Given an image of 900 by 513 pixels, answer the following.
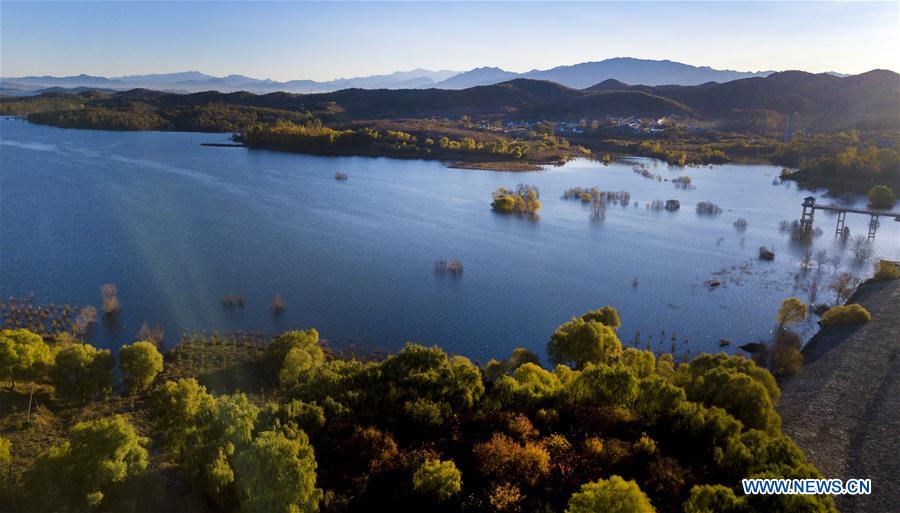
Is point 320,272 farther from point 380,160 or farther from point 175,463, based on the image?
point 380,160

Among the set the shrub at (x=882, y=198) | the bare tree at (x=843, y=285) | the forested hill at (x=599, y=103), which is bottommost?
the bare tree at (x=843, y=285)

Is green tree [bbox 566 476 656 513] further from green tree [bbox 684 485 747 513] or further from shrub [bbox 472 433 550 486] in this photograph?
shrub [bbox 472 433 550 486]

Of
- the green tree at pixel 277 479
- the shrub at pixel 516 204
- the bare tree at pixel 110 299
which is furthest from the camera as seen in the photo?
the shrub at pixel 516 204

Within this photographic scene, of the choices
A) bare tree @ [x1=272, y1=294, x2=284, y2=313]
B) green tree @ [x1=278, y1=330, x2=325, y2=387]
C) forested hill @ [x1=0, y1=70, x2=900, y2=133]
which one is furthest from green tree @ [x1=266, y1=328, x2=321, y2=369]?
forested hill @ [x1=0, y1=70, x2=900, y2=133]

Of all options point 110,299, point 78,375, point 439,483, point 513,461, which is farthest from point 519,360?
point 110,299

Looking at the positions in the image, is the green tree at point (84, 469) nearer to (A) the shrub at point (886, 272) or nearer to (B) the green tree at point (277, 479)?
(B) the green tree at point (277, 479)

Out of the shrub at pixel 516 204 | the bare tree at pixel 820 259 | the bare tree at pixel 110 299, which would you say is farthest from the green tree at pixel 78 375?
the bare tree at pixel 820 259

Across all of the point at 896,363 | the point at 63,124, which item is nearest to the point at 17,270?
the point at 896,363
